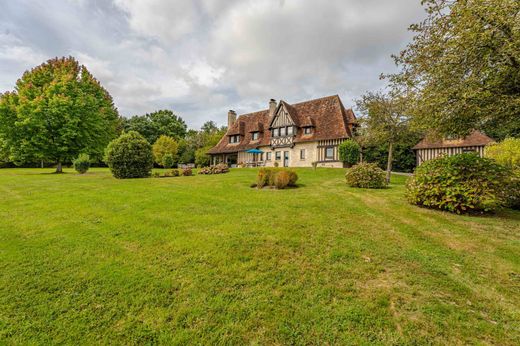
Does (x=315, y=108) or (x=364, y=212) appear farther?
(x=315, y=108)

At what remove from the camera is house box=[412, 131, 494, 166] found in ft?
68.1

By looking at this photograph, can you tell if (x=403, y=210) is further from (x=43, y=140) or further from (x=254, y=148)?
(x=43, y=140)

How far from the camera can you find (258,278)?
3266 millimetres

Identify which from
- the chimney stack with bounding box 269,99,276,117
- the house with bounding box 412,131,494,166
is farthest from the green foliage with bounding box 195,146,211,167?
the house with bounding box 412,131,494,166

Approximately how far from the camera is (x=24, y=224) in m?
5.38

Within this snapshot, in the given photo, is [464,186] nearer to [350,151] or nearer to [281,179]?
[281,179]

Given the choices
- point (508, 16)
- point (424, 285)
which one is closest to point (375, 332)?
point (424, 285)

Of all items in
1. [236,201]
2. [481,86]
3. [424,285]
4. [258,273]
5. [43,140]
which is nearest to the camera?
[424,285]

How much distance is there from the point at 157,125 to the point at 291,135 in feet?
98.0

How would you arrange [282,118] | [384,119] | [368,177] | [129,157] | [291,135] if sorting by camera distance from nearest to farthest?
1. [368,177]
2. [384,119]
3. [129,157]
4. [291,135]
5. [282,118]

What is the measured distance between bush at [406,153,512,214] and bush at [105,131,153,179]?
50.4ft

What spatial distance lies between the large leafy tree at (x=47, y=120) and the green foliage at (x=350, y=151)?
80.2ft

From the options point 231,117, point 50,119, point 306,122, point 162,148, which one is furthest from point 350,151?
point 50,119

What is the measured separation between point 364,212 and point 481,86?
4219 mm
